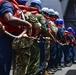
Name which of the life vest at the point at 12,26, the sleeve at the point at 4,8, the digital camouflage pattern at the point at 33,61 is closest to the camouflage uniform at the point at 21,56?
the digital camouflage pattern at the point at 33,61

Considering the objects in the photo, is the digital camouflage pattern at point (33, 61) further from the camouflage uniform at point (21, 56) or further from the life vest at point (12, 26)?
the life vest at point (12, 26)

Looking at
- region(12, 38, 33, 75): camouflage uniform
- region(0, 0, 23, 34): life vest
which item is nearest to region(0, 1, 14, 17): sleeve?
region(0, 0, 23, 34): life vest

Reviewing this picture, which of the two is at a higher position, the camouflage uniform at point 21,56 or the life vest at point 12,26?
the life vest at point 12,26

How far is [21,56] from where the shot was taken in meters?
4.27

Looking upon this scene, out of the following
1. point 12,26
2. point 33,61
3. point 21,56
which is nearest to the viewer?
point 12,26

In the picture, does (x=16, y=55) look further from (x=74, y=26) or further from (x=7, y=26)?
(x=74, y=26)

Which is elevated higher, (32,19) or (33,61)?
(32,19)

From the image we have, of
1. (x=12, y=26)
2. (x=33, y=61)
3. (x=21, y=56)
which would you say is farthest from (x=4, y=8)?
(x=33, y=61)

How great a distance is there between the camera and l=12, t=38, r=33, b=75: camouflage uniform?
167 inches

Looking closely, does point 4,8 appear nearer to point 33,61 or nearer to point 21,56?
point 21,56

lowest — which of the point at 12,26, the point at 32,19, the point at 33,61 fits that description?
the point at 33,61

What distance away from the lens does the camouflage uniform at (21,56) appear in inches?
167

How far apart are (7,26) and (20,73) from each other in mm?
936

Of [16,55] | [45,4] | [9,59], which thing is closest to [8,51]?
[9,59]
